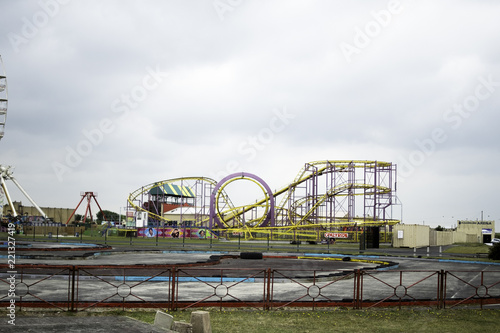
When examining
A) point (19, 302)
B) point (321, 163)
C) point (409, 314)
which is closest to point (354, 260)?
point (409, 314)

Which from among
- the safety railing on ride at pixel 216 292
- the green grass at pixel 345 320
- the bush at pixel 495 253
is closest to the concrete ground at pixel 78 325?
the green grass at pixel 345 320

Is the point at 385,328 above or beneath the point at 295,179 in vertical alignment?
beneath

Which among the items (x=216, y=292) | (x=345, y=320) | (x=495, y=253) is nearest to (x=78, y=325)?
(x=345, y=320)

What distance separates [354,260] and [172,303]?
70.8 ft

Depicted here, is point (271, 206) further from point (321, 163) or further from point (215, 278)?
point (215, 278)

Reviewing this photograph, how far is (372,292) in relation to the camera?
54.6 feet

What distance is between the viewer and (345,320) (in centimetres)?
1222

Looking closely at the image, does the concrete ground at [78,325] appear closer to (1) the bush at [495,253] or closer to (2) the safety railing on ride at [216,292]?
(2) the safety railing on ride at [216,292]

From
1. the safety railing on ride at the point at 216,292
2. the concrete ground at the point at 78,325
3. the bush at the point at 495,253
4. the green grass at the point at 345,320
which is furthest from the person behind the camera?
the bush at the point at 495,253

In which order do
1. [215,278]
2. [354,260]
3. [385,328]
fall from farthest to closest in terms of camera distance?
[354,260] → [215,278] → [385,328]

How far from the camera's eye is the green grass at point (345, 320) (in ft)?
37.0

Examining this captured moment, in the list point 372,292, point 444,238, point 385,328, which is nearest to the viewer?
point 385,328

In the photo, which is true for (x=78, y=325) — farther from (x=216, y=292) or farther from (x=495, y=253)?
(x=495, y=253)

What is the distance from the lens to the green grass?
11273 millimetres
